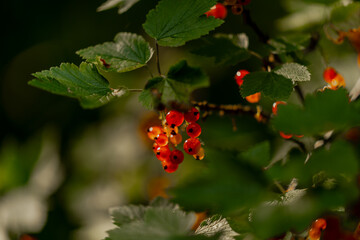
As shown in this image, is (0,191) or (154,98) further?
(0,191)

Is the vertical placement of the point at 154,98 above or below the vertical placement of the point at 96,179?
above

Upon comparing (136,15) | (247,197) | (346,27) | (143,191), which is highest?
(136,15)

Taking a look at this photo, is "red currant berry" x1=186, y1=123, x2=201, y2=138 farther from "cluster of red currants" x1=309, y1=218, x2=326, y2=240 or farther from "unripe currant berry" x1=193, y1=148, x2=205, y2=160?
"cluster of red currants" x1=309, y1=218, x2=326, y2=240

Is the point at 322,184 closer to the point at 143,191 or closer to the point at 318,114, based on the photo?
the point at 318,114

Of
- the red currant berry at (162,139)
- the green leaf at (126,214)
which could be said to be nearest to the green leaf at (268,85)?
the red currant berry at (162,139)

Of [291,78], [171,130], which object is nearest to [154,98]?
[171,130]

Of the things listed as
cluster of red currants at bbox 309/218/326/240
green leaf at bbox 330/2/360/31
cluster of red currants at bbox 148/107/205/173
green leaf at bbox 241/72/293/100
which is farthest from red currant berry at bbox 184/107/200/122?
green leaf at bbox 330/2/360/31

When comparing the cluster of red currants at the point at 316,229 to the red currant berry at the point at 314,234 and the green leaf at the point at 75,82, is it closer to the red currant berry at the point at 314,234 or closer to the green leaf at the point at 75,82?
the red currant berry at the point at 314,234
